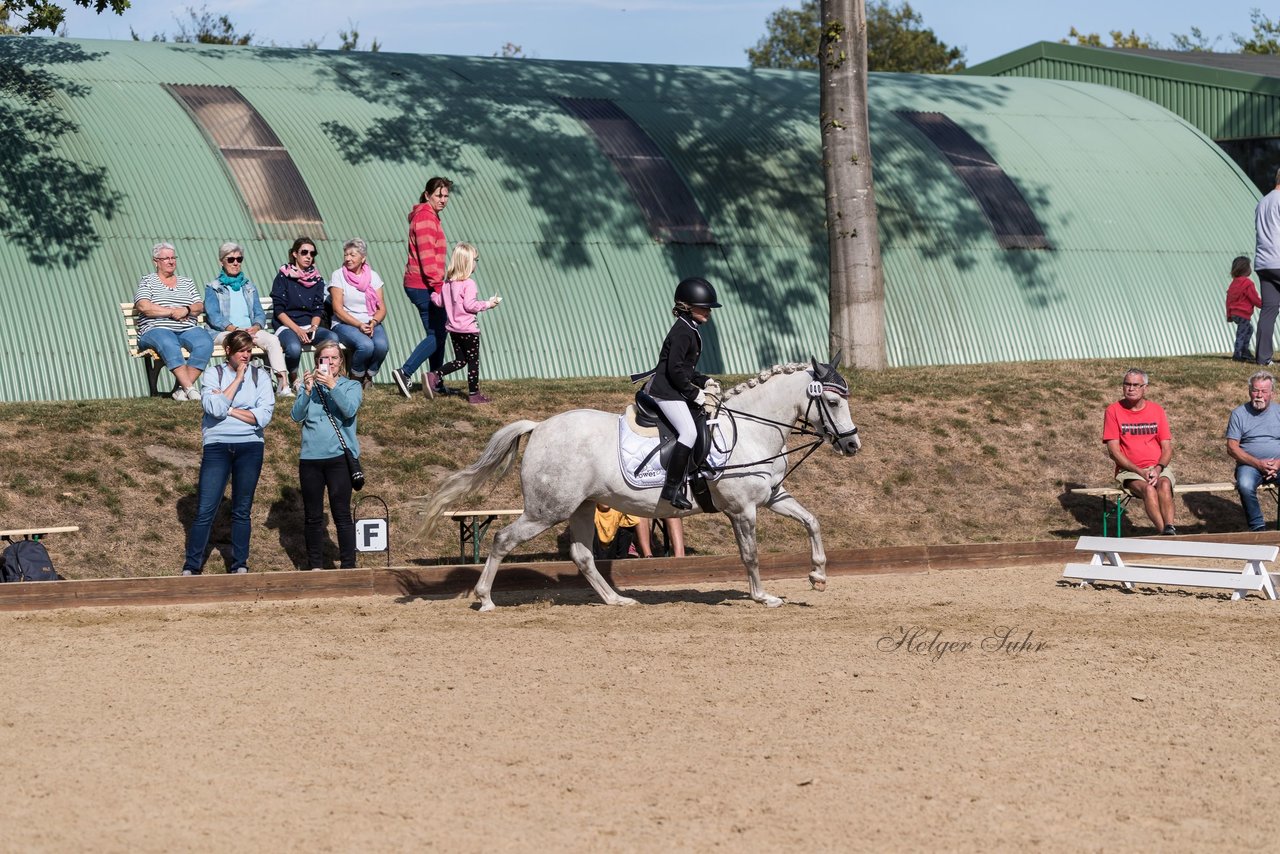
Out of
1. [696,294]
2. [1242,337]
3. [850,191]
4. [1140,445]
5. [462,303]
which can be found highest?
[850,191]

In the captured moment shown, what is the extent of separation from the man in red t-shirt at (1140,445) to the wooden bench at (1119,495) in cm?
14

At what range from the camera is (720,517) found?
15.3 m

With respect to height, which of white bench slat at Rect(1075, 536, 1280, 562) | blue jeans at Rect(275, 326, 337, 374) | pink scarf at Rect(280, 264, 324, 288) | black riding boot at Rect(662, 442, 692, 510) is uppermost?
pink scarf at Rect(280, 264, 324, 288)

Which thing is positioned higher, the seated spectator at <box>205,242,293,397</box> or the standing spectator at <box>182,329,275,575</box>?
the seated spectator at <box>205,242,293,397</box>

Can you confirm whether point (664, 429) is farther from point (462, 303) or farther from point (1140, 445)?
point (1140, 445)

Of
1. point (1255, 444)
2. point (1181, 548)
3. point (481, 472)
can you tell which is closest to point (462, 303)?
point (481, 472)

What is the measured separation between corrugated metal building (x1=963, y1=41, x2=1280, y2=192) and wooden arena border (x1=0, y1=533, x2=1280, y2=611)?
16.1 m

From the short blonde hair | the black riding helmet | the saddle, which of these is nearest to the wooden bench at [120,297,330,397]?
the short blonde hair

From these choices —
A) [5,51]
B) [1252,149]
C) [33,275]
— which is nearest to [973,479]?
[33,275]

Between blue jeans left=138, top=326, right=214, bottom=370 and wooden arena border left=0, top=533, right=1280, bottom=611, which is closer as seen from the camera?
wooden arena border left=0, top=533, right=1280, bottom=611

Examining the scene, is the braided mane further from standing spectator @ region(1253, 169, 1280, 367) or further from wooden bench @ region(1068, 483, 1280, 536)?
standing spectator @ region(1253, 169, 1280, 367)

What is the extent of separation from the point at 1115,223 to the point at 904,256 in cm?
372

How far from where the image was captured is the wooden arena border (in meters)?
11.6

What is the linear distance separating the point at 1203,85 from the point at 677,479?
2181 centimetres
